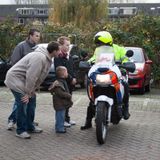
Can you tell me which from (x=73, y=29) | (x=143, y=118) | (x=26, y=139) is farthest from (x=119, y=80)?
(x=73, y=29)

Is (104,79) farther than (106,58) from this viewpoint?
No

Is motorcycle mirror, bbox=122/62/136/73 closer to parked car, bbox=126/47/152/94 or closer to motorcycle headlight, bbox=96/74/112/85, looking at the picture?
motorcycle headlight, bbox=96/74/112/85

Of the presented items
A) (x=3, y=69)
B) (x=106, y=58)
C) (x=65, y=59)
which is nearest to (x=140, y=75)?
(x=3, y=69)

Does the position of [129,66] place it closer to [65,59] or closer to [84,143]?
[65,59]

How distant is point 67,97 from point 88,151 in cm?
136

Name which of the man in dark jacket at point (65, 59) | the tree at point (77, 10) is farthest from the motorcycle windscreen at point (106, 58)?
the tree at point (77, 10)

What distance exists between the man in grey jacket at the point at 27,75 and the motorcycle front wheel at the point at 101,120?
1.03 meters

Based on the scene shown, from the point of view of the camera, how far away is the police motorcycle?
711 centimetres

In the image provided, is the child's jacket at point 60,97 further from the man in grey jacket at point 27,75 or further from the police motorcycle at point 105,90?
the man in grey jacket at point 27,75

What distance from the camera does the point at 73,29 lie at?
2131cm

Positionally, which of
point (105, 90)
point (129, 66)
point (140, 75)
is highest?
point (129, 66)

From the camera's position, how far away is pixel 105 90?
7.38m

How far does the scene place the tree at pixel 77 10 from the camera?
128 ft

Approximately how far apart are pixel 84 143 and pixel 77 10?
110ft
